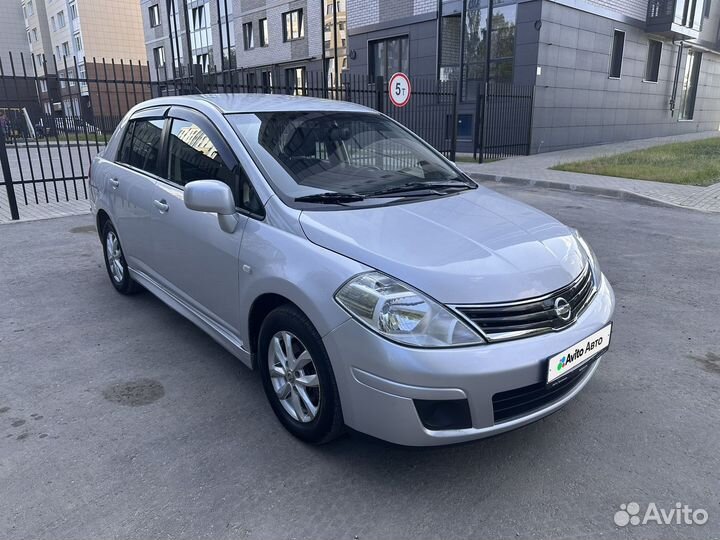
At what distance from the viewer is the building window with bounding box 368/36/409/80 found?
19.5m

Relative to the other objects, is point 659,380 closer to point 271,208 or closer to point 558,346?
point 558,346

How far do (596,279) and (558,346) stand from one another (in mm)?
745

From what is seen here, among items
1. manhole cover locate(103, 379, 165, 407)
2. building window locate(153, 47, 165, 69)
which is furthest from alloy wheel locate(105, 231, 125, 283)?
building window locate(153, 47, 165, 69)

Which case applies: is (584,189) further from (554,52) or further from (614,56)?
(614,56)

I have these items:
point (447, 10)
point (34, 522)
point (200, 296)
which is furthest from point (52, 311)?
point (447, 10)

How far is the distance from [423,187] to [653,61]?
2359cm

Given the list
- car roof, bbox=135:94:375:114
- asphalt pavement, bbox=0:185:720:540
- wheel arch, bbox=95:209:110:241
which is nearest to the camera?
asphalt pavement, bbox=0:185:720:540

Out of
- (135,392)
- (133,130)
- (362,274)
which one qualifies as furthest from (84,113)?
(362,274)

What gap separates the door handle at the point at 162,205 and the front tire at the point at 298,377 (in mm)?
1360

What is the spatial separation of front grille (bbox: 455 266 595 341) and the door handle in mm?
2282

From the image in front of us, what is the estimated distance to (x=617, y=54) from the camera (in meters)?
19.8

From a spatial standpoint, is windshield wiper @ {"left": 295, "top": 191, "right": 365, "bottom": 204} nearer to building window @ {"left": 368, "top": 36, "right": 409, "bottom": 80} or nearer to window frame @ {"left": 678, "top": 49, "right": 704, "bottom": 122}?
building window @ {"left": 368, "top": 36, "right": 409, "bottom": 80}

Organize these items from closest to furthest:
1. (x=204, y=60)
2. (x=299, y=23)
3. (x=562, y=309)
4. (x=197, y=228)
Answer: (x=562, y=309)
(x=197, y=228)
(x=299, y=23)
(x=204, y=60)

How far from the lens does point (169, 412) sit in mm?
3059
